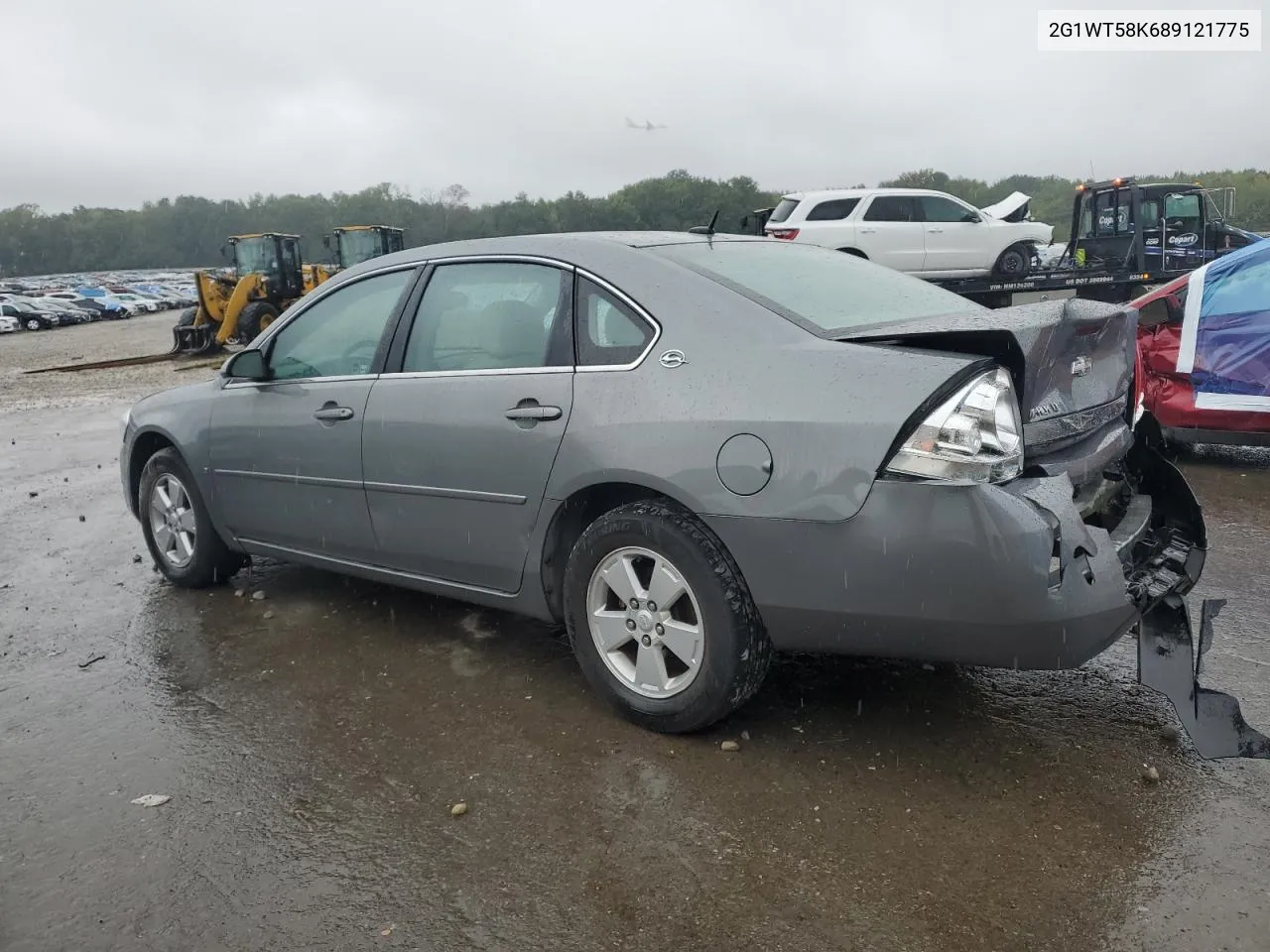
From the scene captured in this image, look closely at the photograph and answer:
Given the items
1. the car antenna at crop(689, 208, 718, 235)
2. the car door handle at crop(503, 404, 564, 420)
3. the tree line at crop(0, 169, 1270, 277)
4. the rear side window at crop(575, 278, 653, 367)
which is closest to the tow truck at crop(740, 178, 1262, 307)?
the tree line at crop(0, 169, 1270, 277)

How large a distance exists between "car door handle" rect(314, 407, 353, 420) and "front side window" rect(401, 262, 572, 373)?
0.31 meters

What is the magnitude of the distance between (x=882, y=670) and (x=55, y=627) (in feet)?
12.0

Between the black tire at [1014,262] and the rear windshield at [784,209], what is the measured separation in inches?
140

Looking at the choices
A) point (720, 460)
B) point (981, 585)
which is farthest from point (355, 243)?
point (981, 585)

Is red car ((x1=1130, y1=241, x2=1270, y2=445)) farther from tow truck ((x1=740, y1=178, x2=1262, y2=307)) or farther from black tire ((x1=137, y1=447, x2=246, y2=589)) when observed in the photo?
tow truck ((x1=740, y1=178, x2=1262, y2=307))

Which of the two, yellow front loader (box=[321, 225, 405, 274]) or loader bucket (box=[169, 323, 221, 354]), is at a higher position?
yellow front loader (box=[321, 225, 405, 274])

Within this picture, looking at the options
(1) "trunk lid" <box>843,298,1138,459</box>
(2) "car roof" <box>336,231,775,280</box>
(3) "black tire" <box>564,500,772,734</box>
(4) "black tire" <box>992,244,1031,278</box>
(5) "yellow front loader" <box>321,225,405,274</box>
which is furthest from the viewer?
(5) "yellow front loader" <box>321,225,405,274</box>

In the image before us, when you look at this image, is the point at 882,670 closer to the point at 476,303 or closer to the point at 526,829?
the point at 526,829

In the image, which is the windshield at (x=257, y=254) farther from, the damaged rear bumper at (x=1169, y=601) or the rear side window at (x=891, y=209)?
the damaged rear bumper at (x=1169, y=601)

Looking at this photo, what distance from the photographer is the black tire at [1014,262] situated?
53.7ft

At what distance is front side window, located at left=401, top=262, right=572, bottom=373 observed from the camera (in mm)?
3471

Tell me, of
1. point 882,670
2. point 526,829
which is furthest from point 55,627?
point 882,670

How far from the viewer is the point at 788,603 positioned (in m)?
2.84

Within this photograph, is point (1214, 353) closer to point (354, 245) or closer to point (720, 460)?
point (720, 460)
